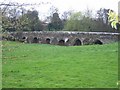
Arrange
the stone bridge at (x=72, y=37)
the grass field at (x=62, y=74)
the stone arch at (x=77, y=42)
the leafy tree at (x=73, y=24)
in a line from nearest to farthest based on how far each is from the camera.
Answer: the grass field at (x=62, y=74)
the stone bridge at (x=72, y=37)
the stone arch at (x=77, y=42)
the leafy tree at (x=73, y=24)

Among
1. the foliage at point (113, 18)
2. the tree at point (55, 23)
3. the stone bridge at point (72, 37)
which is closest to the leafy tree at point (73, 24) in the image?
the tree at point (55, 23)

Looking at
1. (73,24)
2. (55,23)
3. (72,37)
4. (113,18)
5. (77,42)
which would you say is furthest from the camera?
(55,23)

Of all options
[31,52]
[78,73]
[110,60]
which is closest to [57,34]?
[31,52]

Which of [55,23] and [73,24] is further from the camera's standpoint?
[55,23]

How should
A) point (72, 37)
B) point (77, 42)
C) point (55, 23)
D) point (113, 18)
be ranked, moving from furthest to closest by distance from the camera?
1. point (55, 23)
2. point (77, 42)
3. point (72, 37)
4. point (113, 18)

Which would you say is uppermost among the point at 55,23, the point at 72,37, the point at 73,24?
the point at 55,23

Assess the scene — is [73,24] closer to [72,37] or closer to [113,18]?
[72,37]

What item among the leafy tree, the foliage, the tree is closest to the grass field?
the foliage

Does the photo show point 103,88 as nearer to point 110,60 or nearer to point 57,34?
point 110,60

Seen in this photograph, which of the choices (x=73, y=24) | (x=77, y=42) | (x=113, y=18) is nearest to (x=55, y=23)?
(x=73, y=24)

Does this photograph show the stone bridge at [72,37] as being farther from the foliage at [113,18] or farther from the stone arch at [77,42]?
the foliage at [113,18]

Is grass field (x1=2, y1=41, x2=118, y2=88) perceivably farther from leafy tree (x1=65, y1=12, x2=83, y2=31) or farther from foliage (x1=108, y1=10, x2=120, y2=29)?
leafy tree (x1=65, y1=12, x2=83, y2=31)

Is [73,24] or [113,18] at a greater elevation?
[73,24]

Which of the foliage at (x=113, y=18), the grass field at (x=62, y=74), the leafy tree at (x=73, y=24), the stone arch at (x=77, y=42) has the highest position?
the leafy tree at (x=73, y=24)
